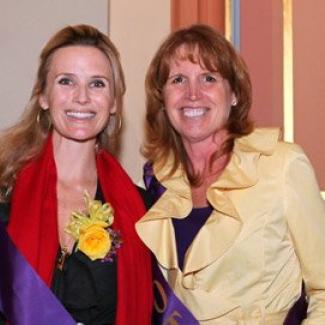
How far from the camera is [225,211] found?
4.95 feet

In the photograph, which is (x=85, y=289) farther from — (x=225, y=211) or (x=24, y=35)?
(x=24, y=35)

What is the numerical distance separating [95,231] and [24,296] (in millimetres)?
222

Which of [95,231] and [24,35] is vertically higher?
[24,35]

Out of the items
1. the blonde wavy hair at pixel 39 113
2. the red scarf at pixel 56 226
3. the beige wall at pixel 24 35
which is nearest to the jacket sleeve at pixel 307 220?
the red scarf at pixel 56 226

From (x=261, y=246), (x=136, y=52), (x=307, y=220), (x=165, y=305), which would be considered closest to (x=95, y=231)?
(x=165, y=305)

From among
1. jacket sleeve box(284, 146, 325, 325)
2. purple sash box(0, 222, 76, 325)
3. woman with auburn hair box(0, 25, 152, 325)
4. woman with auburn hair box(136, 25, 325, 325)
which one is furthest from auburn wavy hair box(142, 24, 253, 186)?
purple sash box(0, 222, 76, 325)

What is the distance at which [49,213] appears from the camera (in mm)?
1584

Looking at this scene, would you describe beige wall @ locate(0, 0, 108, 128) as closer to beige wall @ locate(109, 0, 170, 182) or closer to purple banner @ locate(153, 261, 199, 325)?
beige wall @ locate(109, 0, 170, 182)

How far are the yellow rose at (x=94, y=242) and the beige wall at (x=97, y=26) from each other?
703 millimetres

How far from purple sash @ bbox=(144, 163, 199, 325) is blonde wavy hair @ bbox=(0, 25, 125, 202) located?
0.34 meters

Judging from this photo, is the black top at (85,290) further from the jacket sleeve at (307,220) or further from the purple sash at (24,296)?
the jacket sleeve at (307,220)

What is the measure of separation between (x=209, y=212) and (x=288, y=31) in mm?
870

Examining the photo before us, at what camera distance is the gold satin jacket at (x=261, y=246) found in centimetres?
147

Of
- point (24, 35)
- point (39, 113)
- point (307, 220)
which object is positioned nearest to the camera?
point (307, 220)
